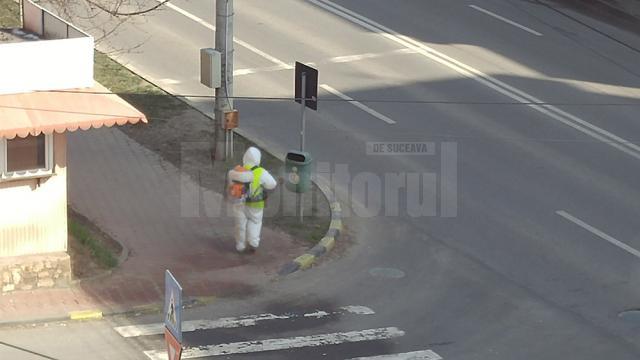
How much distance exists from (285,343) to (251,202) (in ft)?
10.3

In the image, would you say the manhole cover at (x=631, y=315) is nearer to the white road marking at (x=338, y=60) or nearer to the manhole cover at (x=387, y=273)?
the manhole cover at (x=387, y=273)

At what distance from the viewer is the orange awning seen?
54.3ft

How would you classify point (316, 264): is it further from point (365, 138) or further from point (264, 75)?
point (264, 75)

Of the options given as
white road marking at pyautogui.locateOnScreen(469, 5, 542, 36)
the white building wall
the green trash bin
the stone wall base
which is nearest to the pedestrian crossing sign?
the stone wall base

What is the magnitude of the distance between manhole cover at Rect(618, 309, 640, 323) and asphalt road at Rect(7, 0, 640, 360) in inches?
5.8

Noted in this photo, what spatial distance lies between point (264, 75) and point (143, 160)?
4.82 m

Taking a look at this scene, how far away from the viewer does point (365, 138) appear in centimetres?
2383


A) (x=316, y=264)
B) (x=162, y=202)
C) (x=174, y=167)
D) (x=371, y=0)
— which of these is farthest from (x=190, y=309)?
(x=371, y=0)

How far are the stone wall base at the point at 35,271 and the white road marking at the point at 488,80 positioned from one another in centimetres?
1067

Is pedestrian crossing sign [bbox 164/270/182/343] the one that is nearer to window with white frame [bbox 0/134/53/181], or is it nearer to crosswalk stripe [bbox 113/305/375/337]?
crosswalk stripe [bbox 113/305/375/337]

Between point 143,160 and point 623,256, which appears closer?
point 623,256

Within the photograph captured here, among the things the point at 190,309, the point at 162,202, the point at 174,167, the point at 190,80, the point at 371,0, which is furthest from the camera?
the point at 371,0

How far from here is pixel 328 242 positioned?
1989 cm

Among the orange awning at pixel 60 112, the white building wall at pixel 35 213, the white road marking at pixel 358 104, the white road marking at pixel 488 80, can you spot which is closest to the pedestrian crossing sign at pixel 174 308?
the orange awning at pixel 60 112
